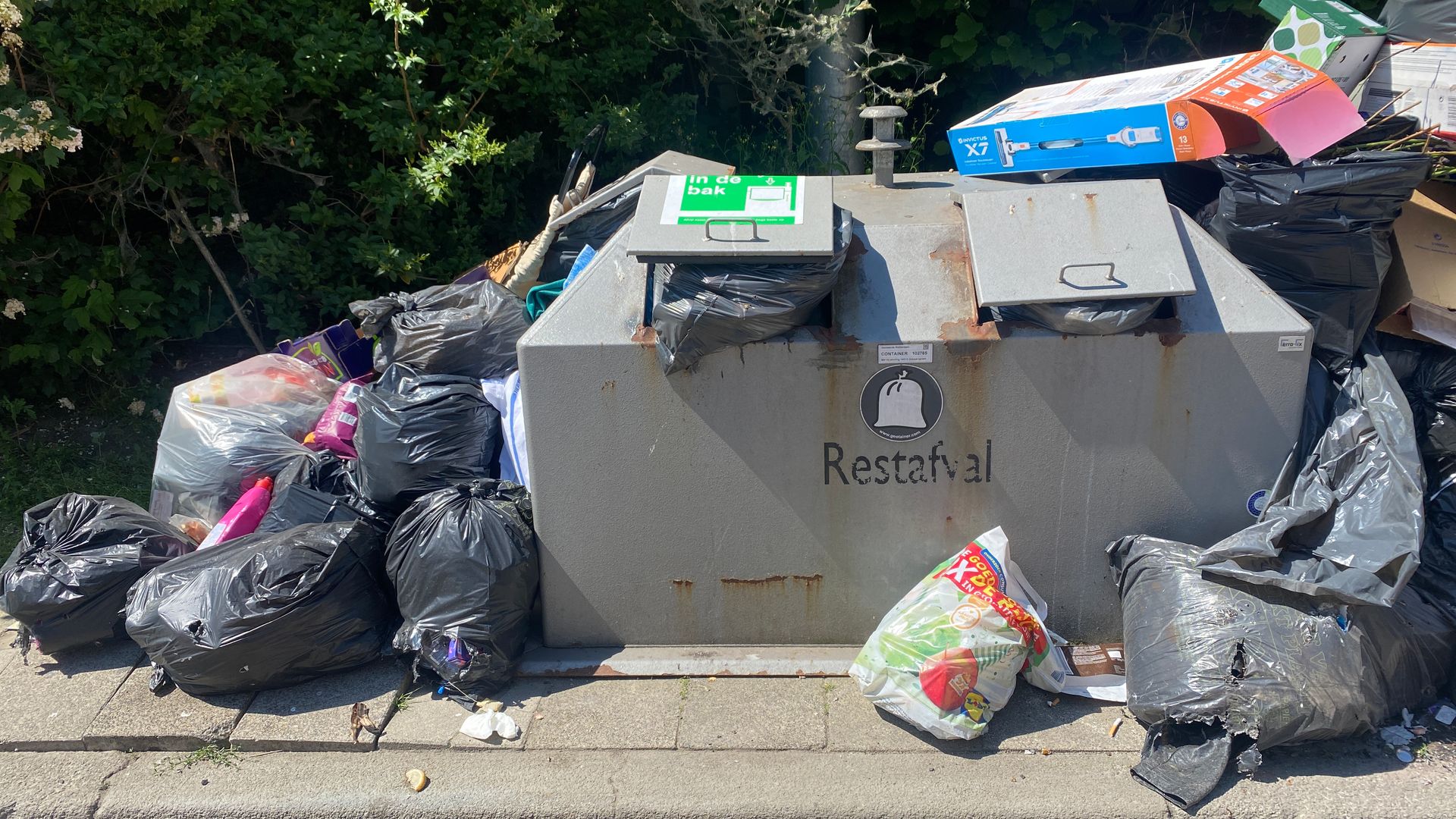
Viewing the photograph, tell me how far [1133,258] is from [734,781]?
5.55ft

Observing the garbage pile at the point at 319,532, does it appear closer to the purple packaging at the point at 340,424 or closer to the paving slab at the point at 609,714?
the purple packaging at the point at 340,424

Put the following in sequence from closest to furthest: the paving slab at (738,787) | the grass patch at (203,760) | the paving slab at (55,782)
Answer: the paving slab at (738,787)
the paving slab at (55,782)
the grass patch at (203,760)

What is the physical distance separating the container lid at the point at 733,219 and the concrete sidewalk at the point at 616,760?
1216mm

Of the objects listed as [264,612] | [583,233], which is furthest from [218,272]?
[264,612]

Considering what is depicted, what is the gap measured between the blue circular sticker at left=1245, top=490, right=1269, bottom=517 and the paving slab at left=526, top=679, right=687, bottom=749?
5.36 ft

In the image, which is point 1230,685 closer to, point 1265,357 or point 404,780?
point 1265,357

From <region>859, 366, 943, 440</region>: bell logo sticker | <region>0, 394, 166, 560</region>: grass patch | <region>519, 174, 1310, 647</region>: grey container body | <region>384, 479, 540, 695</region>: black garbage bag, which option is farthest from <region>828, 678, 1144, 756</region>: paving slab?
<region>0, 394, 166, 560</region>: grass patch

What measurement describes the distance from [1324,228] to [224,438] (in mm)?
3422

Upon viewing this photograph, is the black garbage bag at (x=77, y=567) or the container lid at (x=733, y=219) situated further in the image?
the black garbage bag at (x=77, y=567)

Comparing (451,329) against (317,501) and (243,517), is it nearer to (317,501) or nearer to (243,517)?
(317,501)

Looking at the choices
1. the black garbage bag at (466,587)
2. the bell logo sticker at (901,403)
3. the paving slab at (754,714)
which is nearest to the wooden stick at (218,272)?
the black garbage bag at (466,587)

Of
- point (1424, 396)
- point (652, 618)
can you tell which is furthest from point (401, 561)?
point (1424, 396)

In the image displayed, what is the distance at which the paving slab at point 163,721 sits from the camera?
102 inches

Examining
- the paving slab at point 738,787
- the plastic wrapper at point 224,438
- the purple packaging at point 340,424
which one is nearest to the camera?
the paving slab at point 738,787
